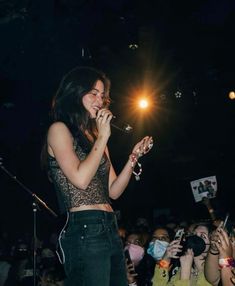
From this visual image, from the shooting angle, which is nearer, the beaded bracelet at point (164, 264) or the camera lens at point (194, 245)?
the camera lens at point (194, 245)

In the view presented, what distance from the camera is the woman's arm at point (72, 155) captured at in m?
2.23

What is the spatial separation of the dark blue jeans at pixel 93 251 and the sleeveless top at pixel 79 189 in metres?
0.06

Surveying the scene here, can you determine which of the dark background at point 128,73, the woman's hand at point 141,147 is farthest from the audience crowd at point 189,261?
the dark background at point 128,73

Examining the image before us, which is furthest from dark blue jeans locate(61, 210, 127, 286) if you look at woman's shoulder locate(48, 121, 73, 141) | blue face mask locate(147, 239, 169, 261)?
blue face mask locate(147, 239, 169, 261)

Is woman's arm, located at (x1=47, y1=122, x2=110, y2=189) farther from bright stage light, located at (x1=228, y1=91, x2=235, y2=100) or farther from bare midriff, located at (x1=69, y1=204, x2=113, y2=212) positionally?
bright stage light, located at (x1=228, y1=91, x2=235, y2=100)

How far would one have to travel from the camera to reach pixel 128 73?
1170 centimetres

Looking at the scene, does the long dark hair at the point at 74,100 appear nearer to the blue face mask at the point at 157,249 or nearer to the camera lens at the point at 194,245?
the camera lens at the point at 194,245

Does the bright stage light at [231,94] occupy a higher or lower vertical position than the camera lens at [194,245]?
higher

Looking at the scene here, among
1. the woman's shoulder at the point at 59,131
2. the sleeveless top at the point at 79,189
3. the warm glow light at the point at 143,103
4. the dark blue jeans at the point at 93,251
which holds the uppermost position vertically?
the warm glow light at the point at 143,103

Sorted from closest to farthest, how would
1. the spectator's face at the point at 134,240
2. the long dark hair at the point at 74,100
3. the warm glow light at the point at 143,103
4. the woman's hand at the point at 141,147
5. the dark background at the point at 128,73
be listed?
the long dark hair at the point at 74,100, the woman's hand at the point at 141,147, the spectator's face at the point at 134,240, the dark background at the point at 128,73, the warm glow light at the point at 143,103

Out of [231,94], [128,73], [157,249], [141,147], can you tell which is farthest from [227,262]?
[231,94]

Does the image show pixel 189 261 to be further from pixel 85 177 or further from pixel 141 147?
pixel 85 177

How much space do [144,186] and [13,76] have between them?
26.0ft

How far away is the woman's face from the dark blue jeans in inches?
20.5
